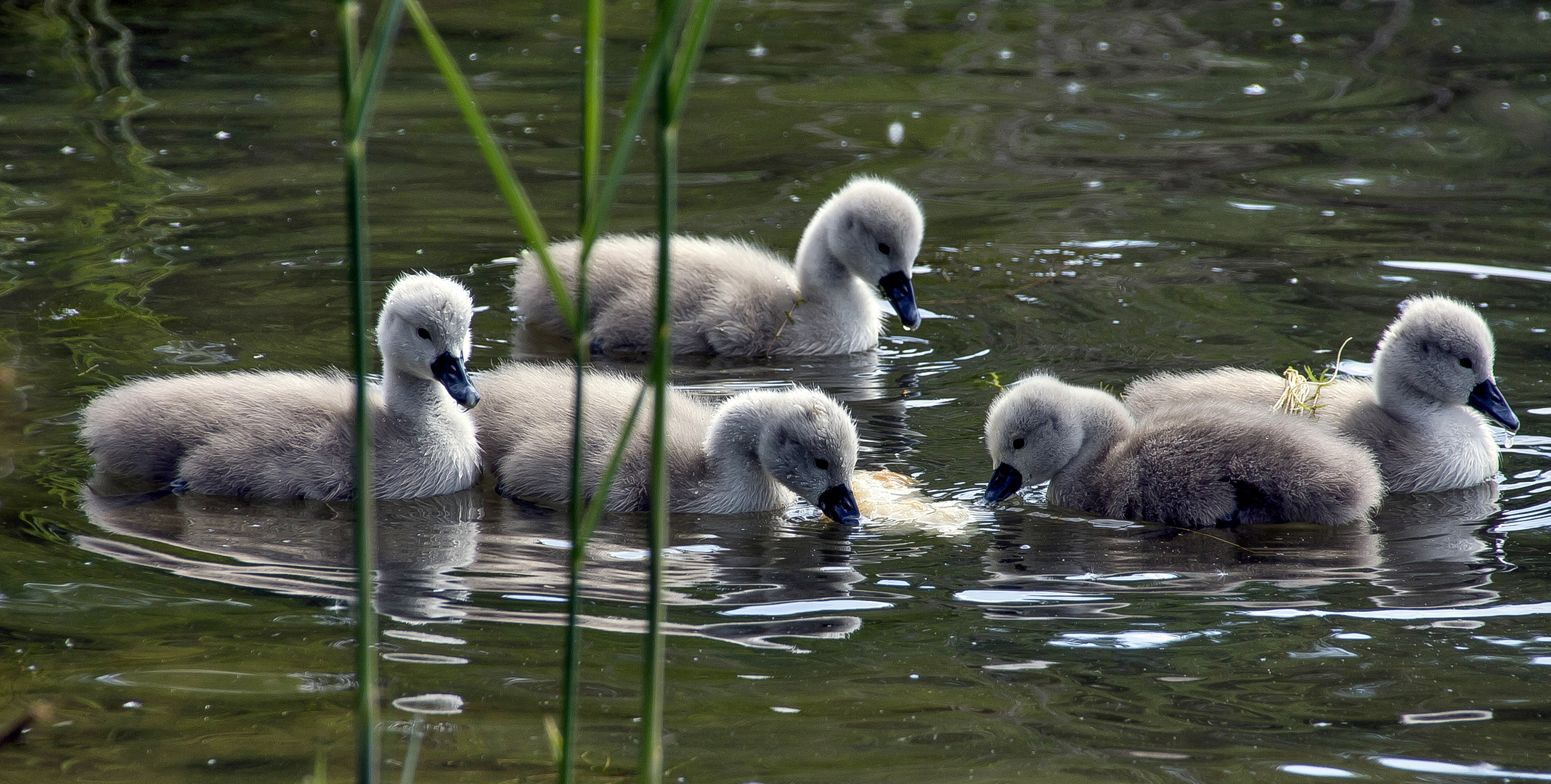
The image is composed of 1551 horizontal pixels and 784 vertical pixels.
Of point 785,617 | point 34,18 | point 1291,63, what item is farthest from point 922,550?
point 34,18

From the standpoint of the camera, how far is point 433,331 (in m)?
4.95

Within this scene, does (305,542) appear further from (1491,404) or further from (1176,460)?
(1491,404)

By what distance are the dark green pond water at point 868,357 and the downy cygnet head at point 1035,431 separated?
12cm

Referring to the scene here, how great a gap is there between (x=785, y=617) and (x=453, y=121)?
6.42 metres

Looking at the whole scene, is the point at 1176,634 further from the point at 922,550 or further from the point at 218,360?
the point at 218,360

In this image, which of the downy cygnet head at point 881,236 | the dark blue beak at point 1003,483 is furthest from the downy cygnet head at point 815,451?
the downy cygnet head at point 881,236

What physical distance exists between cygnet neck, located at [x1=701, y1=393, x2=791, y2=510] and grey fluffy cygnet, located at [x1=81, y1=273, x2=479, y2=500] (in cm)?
76

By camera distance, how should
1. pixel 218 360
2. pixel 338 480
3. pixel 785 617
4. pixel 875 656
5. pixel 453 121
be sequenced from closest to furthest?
pixel 875 656
pixel 785 617
pixel 338 480
pixel 218 360
pixel 453 121

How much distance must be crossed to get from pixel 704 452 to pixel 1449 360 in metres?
2.40

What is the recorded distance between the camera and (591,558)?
4438mm

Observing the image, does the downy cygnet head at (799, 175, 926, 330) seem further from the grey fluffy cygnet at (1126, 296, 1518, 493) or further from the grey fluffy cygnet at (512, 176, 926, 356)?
the grey fluffy cygnet at (1126, 296, 1518, 493)

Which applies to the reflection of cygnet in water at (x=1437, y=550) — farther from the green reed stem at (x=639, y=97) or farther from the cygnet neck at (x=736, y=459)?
the green reed stem at (x=639, y=97)

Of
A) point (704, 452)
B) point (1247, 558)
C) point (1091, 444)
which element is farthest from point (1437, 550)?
point (704, 452)

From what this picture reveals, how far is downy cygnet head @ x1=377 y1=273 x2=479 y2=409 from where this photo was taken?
4.95 m
